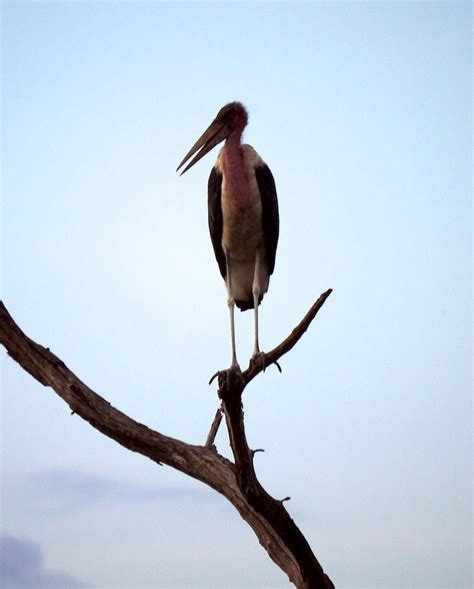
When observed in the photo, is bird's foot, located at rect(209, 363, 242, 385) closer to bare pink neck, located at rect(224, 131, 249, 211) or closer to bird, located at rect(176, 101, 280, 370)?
bird, located at rect(176, 101, 280, 370)

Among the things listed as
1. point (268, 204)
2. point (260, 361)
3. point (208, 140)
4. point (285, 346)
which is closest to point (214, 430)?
point (260, 361)

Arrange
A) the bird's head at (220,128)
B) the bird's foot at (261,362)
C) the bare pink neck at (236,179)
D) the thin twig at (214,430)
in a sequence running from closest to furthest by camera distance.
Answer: the bird's foot at (261,362) < the thin twig at (214,430) < the bare pink neck at (236,179) < the bird's head at (220,128)

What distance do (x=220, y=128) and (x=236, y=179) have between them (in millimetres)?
1182

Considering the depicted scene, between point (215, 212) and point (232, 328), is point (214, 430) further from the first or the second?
point (215, 212)

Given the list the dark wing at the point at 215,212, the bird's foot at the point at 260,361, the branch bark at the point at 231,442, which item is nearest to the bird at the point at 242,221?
the dark wing at the point at 215,212

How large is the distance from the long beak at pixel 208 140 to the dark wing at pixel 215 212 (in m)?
0.63

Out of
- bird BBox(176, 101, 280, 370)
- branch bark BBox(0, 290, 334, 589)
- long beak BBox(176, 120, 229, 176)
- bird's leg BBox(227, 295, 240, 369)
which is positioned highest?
long beak BBox(176, 120, 229, 176)

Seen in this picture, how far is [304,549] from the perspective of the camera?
6.88m

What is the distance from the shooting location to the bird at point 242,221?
864 cm

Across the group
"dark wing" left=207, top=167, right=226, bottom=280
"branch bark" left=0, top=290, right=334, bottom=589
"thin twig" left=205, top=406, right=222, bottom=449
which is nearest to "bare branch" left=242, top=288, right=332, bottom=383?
"branch bark" left=0, top=290, right=334, bottom=589

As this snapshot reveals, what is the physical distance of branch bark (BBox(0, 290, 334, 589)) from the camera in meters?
6.79

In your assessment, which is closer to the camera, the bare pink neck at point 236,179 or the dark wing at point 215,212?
the bare pink neck at point 236,179

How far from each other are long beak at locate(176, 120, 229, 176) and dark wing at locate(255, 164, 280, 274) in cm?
99

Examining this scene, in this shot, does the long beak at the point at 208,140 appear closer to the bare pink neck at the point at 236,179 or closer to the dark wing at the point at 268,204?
the bare pink neck at the point at 236,179
